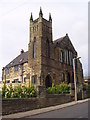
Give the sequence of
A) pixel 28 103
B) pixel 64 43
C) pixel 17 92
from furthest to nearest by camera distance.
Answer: pixel 64 43 → pixel 17 92 → pixel 28 103

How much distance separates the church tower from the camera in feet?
100

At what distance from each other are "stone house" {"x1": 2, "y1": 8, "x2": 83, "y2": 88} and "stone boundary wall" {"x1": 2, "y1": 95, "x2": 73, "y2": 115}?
7.48 metres

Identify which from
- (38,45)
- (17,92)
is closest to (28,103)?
(17,92)

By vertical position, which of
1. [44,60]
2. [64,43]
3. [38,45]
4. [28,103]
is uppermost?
[64,43]

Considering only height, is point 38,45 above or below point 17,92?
above

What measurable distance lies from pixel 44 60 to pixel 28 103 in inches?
586

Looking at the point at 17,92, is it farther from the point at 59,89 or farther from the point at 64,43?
the point at 64,43

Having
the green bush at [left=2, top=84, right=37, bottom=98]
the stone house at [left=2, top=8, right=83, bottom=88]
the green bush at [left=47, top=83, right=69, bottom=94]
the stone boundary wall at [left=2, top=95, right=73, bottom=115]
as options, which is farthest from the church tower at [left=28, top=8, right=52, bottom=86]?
the green bush at [left=2, top=84, right=37, bottom=98]

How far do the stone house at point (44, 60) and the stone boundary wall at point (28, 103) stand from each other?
24.6 feet

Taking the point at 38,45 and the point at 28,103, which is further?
the point at 38,45

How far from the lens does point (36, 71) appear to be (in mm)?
30891

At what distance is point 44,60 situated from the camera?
3127cm

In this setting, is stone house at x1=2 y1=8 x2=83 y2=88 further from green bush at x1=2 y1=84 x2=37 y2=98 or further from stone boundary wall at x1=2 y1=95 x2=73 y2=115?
green bush at x1=2 y1=84 x2=37 y2=98

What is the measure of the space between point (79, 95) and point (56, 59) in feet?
31.9
